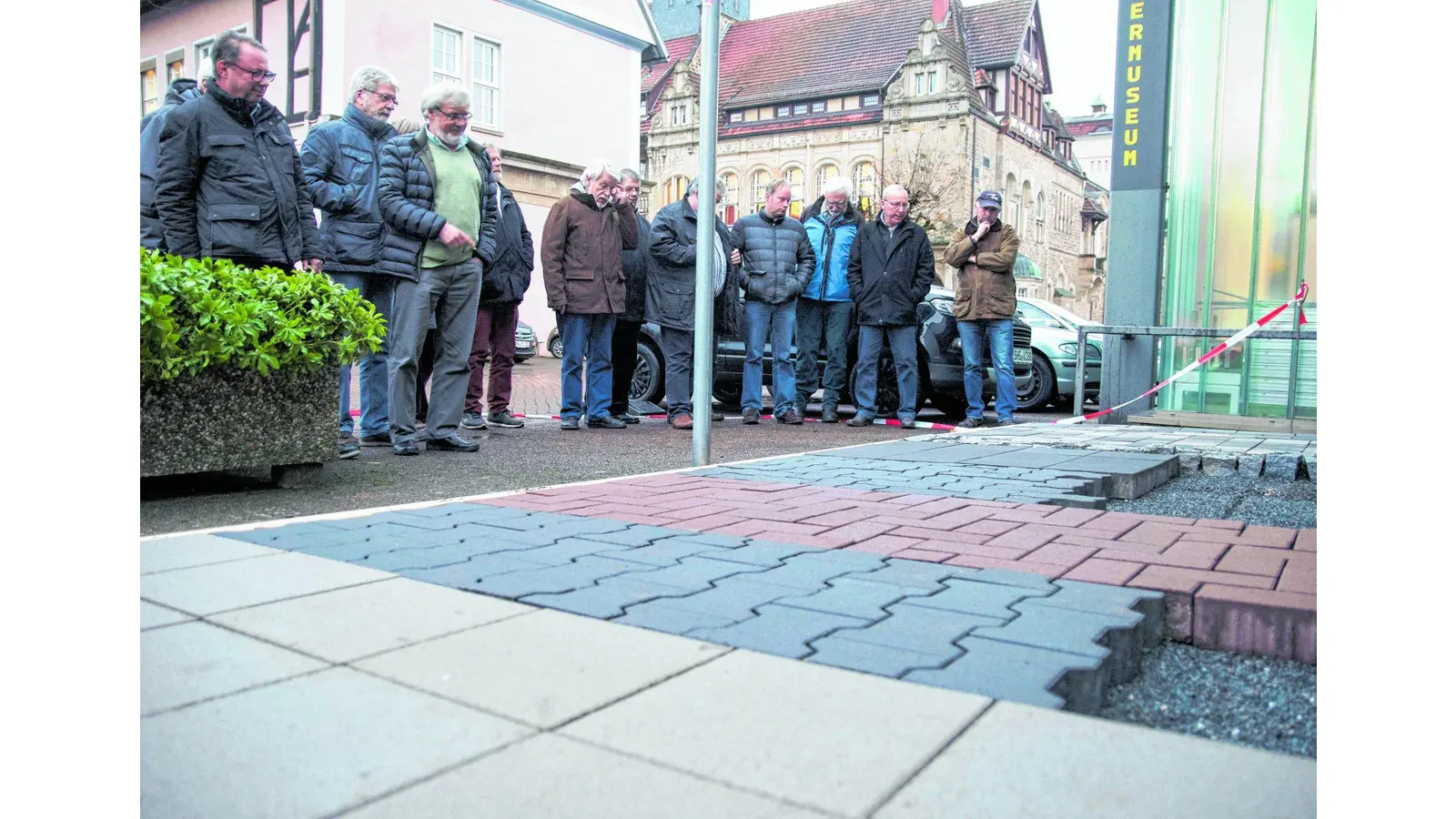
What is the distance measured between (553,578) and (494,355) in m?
5.82

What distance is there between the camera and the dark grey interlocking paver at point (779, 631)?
2.23 metres

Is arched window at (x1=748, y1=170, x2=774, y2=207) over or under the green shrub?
over

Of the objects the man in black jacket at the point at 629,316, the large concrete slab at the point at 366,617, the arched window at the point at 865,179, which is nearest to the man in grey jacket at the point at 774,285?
the man in black jacket at the point at 629,316

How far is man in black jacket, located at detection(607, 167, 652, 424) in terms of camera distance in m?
8.56

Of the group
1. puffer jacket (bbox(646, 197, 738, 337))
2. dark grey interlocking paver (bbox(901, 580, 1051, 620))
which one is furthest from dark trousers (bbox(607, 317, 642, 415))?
dark grey interlocking paver (bbox(901, 580, 1051, 620))

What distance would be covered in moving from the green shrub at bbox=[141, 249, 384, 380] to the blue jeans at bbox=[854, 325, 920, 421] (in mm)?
4712

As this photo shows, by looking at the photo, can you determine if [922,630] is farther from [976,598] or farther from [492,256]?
[492,256]

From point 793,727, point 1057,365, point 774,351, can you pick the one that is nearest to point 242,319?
point 793,727

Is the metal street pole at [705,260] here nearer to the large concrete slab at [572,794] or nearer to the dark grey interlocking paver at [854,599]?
the dark grey interlocking paver at [854,599]

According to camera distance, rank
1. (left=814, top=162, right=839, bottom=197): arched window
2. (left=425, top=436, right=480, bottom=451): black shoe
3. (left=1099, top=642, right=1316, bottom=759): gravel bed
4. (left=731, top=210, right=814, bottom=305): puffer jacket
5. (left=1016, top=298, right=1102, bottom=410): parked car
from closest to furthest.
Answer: (left=1099, top=642, right=1316, bottom=759): gravel bed → (left=425, top=436, right=480, bottom=451): black shoe → (left=731, top=210, right=814, bottom=305): puffer jacket → (left=1016, top=298, right=1102, bottom=410): parked car → (left=814, top=162, right=839, bottom=197): arched window

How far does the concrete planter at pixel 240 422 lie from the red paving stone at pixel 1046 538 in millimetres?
1150

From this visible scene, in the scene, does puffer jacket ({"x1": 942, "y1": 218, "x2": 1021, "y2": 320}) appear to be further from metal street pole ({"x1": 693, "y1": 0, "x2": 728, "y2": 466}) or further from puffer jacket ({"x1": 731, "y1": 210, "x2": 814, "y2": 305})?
metal street pole ({"x1": 693, "y1": 0, "x2": 728, "y2": 466})
